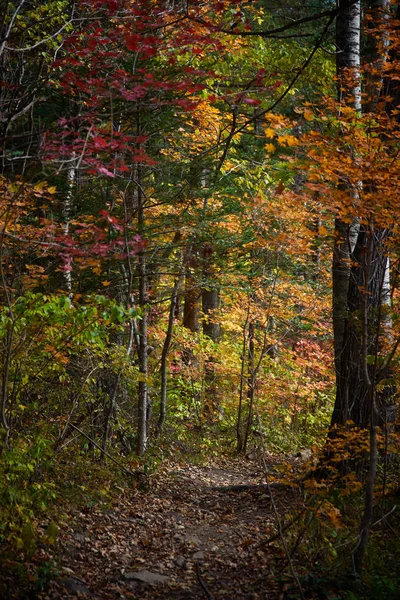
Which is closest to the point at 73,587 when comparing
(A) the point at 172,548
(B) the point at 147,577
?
(B) the point at 147,577

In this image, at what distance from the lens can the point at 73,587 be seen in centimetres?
429

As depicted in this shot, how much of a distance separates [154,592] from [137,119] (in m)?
6.10

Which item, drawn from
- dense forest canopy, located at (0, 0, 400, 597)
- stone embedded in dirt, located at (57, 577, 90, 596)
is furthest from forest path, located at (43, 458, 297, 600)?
dense forest canopy, located at (0, 0, 400, 597)

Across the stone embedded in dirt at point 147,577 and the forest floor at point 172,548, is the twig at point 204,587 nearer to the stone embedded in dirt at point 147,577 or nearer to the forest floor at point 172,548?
the forest floor at point 172,548

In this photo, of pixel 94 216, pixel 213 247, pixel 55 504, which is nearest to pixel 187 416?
pixel 213 247

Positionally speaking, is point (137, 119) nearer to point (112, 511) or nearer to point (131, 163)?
point (131, 163)

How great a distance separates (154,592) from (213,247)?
6553mm

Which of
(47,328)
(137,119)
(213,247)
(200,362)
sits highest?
(137,119)

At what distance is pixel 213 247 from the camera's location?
399 inches

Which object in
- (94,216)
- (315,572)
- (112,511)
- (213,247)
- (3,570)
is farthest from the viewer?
(213,247)

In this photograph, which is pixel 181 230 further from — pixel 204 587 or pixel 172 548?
pixel 204 587

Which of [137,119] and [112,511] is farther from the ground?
[137,119]

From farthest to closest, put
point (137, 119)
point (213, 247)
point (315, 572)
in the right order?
point (213, 247) < point (137, 119) < point (315, 572)

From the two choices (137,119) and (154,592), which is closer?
(154,592)
